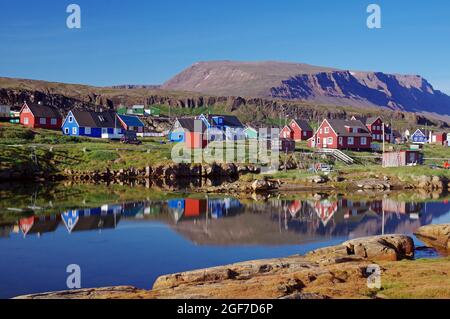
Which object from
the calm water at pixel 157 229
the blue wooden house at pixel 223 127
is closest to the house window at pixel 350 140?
the blue wooden house at pixel 223 127

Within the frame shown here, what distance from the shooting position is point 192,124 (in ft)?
276

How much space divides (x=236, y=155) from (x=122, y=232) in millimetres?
38624

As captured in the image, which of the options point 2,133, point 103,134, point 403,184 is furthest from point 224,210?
point 103,134

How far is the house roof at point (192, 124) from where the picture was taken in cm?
8256

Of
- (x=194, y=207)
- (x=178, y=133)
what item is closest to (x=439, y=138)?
(x=178, y=133)

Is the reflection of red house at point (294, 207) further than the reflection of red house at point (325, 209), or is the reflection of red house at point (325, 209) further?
the reflection of red house at point (294, 207)

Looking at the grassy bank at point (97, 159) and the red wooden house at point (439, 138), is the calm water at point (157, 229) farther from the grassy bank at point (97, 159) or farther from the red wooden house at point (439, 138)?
the red wooden house at point (439, 138)

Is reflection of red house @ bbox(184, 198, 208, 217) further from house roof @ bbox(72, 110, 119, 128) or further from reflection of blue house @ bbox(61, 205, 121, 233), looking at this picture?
house roof @ bbox(72, 110, 119, 128)

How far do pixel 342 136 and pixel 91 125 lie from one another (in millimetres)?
40193

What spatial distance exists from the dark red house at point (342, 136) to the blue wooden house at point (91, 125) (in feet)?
109

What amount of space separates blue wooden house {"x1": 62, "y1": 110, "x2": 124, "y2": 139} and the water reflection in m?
44.1

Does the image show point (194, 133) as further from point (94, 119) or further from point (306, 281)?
point (306, 281)
